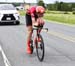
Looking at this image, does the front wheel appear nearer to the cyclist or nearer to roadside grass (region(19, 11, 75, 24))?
the cyclist

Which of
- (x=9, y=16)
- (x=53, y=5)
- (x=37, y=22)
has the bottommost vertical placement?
(x=53, y=5)

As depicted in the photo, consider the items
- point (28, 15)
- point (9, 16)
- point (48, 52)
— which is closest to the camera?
point (28, 15)

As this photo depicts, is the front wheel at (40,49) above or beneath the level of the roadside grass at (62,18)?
above

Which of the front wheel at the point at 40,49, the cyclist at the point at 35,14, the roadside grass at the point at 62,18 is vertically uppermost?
the cyclist at the point at 35,14

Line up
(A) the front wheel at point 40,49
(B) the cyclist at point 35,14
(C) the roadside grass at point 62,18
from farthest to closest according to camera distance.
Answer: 1. (C) the roadside grass at point 62,18
2. (B) the cyclist at point 35,14
3. (A) the front wheel at point 40,49

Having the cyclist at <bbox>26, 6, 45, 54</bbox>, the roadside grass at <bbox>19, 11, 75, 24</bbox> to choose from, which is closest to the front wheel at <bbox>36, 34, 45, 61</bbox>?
the cyclist at <bbox>26, 6, 45, 54</bbox>

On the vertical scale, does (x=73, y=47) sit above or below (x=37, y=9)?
below

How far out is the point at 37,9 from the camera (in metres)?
10.5

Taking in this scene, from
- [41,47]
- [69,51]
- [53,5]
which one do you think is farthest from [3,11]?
[53,5]

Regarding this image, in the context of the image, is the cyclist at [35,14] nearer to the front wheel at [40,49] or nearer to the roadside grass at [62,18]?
the front wheel at [40,49]

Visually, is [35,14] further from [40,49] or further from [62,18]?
[62,18]

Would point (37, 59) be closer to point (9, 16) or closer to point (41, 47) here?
point (41, 47)

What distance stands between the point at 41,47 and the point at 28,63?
0.63 m

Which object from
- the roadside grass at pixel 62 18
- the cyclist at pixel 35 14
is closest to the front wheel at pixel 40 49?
the cyclist at pixel 35 14
